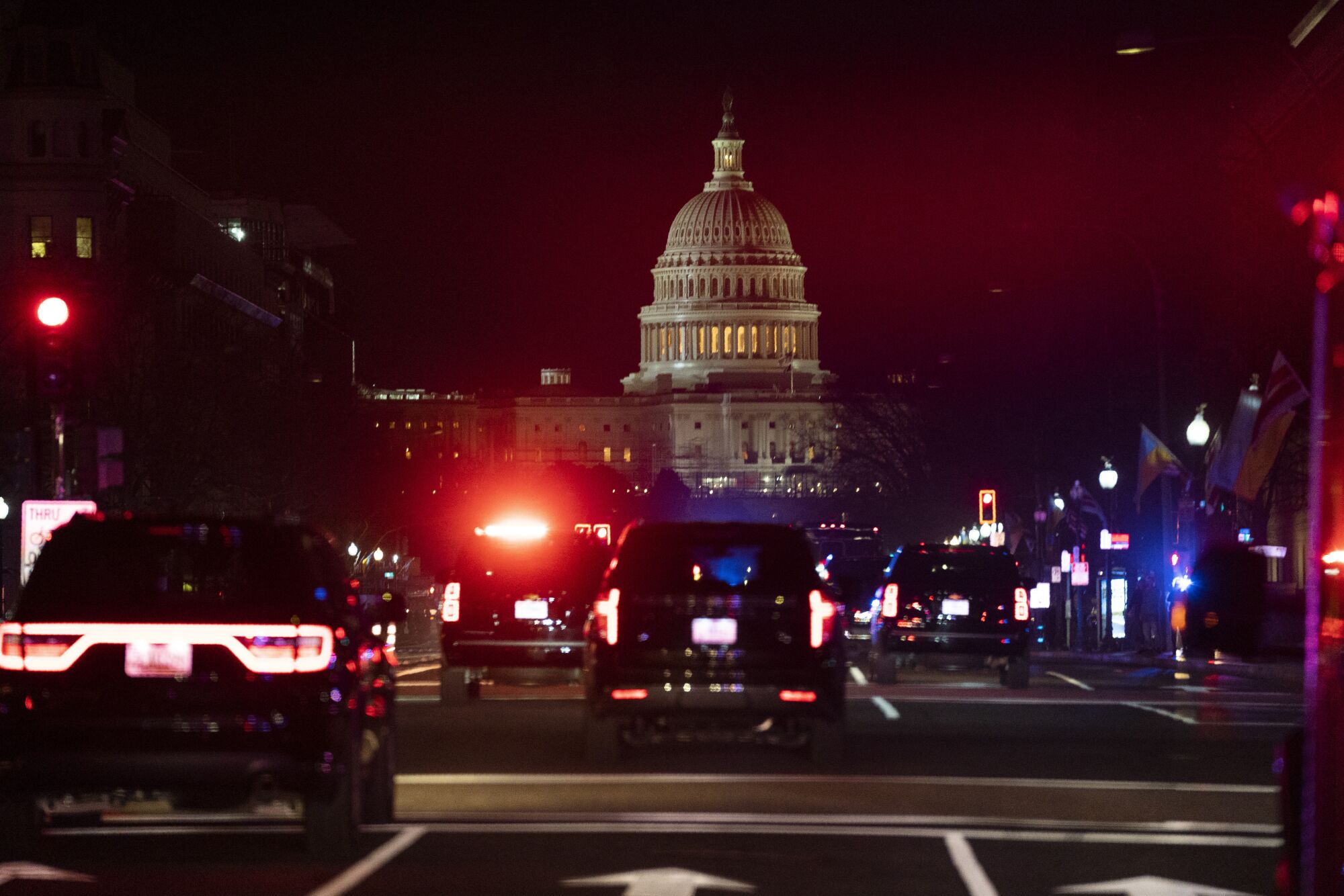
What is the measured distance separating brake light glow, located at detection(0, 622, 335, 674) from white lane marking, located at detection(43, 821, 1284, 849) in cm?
169

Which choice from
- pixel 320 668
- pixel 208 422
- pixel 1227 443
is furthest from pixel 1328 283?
pixel 208 422

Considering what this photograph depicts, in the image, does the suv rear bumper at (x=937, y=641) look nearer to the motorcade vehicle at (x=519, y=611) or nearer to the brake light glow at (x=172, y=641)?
the motorcade vehicle at (x=519, y=611)

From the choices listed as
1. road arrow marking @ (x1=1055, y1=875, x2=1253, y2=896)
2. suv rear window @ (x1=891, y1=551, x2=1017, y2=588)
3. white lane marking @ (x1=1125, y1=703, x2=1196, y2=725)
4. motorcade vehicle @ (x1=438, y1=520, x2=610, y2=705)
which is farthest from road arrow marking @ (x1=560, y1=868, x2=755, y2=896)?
suv rear window @ (x1=891, y1=551, x2=1017, y2=588)

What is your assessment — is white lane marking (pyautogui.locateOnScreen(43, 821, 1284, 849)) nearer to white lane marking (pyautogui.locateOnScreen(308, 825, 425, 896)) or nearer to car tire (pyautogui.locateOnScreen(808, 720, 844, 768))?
white lane marking (pyautogui.locateOnScreen(308, 825, 425, 896))

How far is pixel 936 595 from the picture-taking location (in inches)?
1267

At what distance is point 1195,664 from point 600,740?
78.5 ft

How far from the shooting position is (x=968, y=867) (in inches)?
502

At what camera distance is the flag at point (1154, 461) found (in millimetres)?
46062

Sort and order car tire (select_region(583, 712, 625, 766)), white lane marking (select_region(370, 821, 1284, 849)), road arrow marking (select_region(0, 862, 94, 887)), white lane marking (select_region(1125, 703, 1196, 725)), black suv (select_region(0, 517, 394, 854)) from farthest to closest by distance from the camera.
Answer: white lane marking (select_region(1125, 703, 1196, 725)) → car tire (select_region(583, 712, 625, 766)) → white lane marking (select_region(370, 821, 1284, 849)) → black suv (select_region(0, 517, 394, 854)) → road arrow marking (select_region(0, 862, 94, 887))

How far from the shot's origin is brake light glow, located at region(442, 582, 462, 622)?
2684 cm

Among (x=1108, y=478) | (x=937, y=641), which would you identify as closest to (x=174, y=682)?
(x=937, y=641)

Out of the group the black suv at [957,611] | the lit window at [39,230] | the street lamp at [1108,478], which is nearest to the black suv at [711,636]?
the black suv at [957,611]

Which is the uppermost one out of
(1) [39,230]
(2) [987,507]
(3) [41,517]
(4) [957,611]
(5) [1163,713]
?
(1) [39,230]

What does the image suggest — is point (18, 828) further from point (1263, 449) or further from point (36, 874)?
point (1263, 449)
